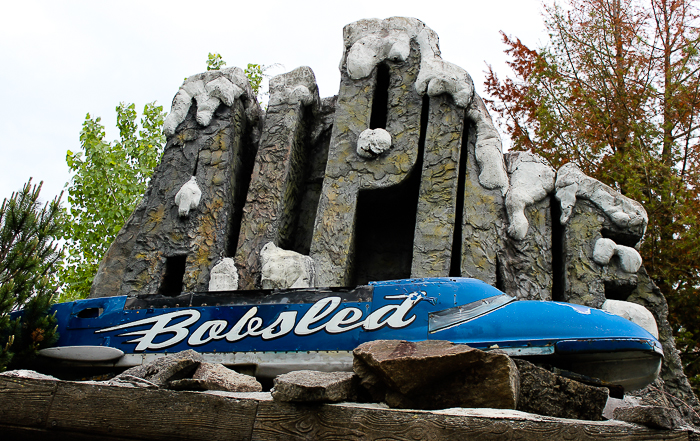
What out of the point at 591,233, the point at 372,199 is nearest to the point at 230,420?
the point at 372,199

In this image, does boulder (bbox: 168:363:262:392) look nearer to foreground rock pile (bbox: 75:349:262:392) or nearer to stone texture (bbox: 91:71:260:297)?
foreground rock pile (bbox: 75:349:262:392)

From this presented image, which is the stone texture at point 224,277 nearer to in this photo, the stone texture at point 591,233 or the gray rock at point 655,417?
the stone texture at point 591,233

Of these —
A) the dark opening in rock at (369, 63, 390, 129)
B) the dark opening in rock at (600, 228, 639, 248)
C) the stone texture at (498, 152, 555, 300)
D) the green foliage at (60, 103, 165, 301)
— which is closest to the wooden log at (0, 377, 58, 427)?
the stone texture at (498, 152, 555, 300)

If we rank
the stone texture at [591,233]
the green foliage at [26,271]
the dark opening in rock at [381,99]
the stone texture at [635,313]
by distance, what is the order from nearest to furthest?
the green foliage at [26,271]
the stone texture at [635,313]
the stone texture at [591,233]
the dark opening in rock at [381,99]

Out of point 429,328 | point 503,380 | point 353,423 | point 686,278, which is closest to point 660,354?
point 429,328

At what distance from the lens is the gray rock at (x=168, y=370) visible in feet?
11.2

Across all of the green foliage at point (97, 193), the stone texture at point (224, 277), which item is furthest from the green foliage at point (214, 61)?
the stone texture at point (224, 277)

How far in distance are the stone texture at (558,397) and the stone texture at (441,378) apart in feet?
0.53

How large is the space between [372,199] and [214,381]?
537 cm

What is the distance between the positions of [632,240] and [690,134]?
6291 mm

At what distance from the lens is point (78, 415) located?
3164mm

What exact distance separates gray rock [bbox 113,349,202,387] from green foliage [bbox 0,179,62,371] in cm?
261

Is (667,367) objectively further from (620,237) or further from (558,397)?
(558,397)

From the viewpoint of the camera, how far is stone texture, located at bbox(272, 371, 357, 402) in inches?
114
